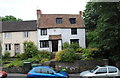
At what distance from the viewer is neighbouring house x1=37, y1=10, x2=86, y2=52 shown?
29.5 meters

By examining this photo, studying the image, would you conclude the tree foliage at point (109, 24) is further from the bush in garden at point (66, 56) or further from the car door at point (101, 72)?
the bush in garden at point (66, 56)

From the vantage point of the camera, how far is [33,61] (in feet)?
73.5

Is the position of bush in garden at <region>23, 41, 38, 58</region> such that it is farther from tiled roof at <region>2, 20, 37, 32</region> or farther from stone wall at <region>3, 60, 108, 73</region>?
stone wall at <region>3, 60, 108, 73</region>

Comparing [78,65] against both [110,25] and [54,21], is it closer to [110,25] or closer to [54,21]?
[110,25]

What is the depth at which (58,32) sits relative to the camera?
2972 centimetres

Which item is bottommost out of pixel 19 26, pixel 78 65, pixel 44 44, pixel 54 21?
pixel 78 65

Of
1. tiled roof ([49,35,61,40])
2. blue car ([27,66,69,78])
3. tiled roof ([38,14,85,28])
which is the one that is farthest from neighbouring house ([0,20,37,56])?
blue car ([27,66,69,78])

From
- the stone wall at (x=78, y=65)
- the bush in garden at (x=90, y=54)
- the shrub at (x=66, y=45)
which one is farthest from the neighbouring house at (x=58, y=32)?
the stone wall at (x=78, y=65)

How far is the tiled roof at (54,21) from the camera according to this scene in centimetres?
2983

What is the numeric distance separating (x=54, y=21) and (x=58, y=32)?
7.16ft

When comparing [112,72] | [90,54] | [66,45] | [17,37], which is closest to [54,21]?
[66,45]

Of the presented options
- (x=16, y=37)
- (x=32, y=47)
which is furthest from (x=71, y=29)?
(x=16, y=37)

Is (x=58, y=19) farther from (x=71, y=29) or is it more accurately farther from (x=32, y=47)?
(x=32, y=47)

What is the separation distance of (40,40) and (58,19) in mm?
4694
